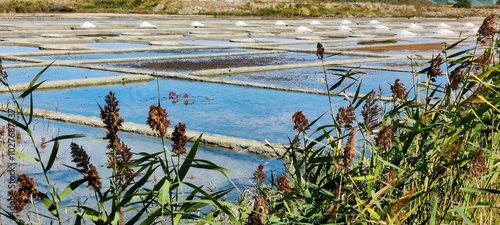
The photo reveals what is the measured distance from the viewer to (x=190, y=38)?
1481 cm

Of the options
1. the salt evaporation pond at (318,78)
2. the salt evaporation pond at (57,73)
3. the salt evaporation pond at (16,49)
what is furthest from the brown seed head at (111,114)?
the salt evaporation pond at (16,49)

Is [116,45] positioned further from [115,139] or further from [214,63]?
[115,139]

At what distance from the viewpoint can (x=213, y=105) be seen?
5902 mm

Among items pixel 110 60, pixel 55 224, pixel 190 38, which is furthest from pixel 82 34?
pixel 55 224

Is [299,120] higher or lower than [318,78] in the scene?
higher

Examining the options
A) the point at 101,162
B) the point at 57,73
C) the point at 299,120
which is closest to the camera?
the point at 299,120

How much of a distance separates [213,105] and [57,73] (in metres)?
2.83

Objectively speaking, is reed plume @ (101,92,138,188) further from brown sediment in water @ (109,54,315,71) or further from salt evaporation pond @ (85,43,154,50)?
salt evaporation pond @ (85,43,154,50)

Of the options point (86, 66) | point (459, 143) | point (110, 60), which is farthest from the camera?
point (110, 60)

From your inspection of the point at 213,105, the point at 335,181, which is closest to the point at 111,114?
the point at 335,181

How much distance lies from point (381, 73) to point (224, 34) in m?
8.08

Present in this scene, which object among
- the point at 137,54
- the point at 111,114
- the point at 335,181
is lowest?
the point at 137,54

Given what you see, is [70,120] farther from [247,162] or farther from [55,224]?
[55,224]

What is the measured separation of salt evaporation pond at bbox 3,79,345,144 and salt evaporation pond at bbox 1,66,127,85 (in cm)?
86
